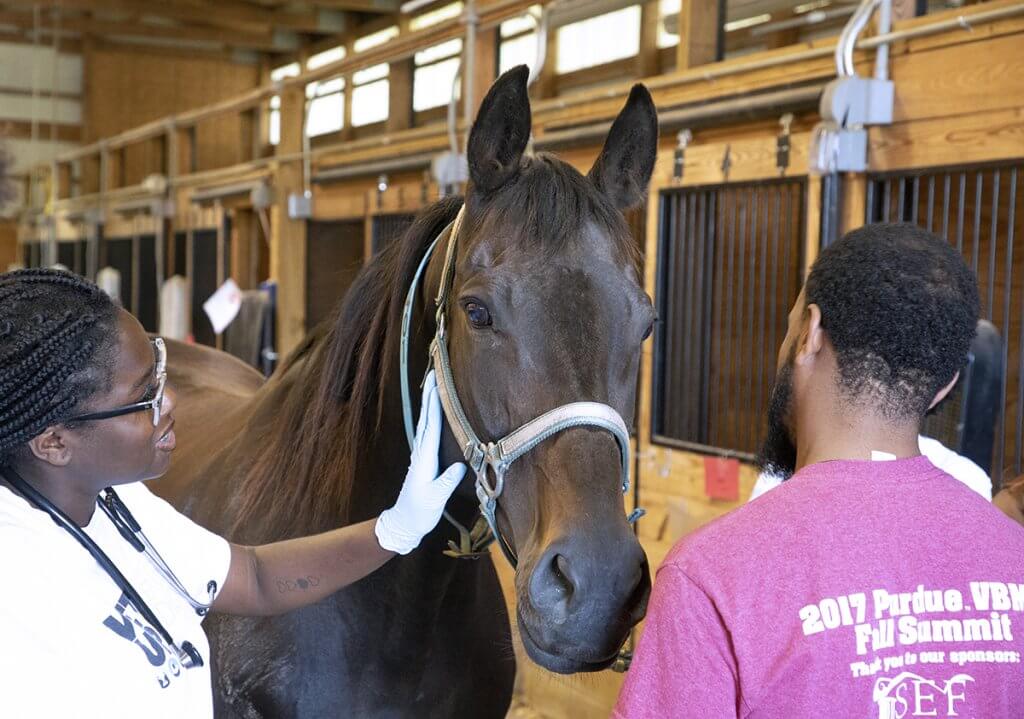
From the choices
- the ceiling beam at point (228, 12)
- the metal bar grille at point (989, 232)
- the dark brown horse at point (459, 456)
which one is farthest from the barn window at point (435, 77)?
the dark brown horse at point (459, 456)

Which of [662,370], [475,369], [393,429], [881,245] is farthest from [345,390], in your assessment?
[662,370]

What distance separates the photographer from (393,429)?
169 cm

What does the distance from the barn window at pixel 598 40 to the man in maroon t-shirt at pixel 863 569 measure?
187 inches

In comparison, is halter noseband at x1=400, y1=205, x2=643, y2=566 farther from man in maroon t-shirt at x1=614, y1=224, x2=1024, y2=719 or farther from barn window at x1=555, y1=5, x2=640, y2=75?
barn window at x1=555, y1=5, x2=640, y2=75

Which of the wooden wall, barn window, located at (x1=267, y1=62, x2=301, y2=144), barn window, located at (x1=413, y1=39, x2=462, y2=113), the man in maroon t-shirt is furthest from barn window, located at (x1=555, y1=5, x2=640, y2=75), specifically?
the wooden wall

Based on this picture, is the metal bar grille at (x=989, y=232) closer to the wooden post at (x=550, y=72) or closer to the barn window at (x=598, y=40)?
the barn window at (x=598, y=40)

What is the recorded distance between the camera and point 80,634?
1.09 metres

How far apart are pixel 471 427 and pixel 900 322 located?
62 centimetres

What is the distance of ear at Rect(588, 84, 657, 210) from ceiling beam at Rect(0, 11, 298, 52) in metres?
8.12

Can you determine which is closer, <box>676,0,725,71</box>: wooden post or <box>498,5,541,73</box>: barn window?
<box>676,0,725,71</box>: wooden post

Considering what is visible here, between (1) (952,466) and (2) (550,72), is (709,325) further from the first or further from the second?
(2) (550,72)

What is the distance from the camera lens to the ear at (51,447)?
1156mm

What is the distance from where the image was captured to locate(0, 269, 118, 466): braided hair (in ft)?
3.70

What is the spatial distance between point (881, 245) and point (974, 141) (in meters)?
1.62
